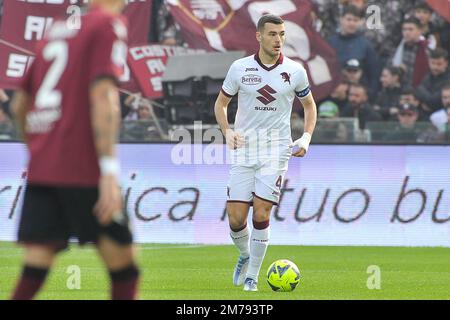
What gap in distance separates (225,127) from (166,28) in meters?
7.35

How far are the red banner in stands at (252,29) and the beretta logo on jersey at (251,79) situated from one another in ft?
20.2

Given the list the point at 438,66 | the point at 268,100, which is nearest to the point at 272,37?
the point at 268,100

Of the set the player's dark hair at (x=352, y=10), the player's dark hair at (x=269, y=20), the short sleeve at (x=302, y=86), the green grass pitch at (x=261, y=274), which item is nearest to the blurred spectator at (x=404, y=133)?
the green grass pitch at (x=261, y=274)

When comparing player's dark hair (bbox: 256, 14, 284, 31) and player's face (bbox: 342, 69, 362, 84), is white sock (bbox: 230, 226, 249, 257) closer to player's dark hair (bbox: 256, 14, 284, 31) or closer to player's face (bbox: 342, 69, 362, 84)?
player's dark hair (bbox: 256, 14, 284, 31)

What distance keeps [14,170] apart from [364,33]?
5692mm

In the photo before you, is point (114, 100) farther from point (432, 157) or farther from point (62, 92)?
point (432, 157)

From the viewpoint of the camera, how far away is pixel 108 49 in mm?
6637

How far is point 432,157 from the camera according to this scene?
1697 cm

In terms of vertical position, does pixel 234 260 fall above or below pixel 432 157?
below

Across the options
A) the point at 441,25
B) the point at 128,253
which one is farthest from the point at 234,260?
the point at 128,253

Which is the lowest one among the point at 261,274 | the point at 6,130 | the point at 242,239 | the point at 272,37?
the point at 261,274

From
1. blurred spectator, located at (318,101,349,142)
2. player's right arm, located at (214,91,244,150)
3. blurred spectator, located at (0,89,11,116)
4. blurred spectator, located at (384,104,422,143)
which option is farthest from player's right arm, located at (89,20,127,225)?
blurred spectator, located at (0,89,11,116)

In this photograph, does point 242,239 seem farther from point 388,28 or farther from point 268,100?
point 388,28

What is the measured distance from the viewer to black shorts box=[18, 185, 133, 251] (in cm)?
677
